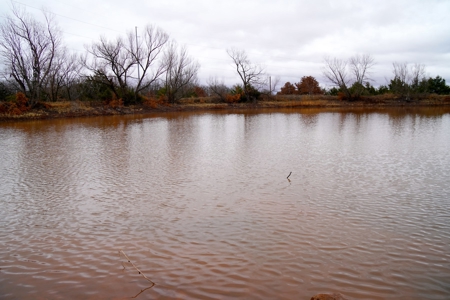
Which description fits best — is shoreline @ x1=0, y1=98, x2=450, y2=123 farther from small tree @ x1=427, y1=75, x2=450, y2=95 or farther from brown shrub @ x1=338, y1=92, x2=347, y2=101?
small tree @ x1=427, y1=75, x2=450, y2=95

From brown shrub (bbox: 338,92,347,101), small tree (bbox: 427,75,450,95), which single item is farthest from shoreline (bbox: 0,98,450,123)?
small tree (bbox: 427,75,450,95)

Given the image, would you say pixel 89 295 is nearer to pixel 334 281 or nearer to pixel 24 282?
pixel 24 282

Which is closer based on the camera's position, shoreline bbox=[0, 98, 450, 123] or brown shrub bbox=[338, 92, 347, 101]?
shoreline bbox=[0, 98, 450, 123]

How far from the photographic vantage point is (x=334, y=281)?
3984mm

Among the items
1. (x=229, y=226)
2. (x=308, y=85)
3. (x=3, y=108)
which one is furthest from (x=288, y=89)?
(x=229, y=226)

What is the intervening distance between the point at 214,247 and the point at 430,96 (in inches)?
2248

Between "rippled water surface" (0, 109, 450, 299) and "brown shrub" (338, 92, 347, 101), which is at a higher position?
"brown shrub" (338, 92, 347, 101)

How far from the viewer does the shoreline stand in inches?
1239

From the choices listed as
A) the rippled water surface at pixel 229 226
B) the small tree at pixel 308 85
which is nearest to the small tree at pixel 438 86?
the small tree at pixel 308 85

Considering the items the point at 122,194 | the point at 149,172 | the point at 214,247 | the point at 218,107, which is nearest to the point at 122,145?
the point at 149,172

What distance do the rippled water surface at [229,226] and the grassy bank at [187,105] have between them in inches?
867

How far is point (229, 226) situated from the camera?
5.82m

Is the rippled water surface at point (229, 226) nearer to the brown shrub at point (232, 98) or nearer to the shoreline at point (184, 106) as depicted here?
the shoreline at point (184, 106)

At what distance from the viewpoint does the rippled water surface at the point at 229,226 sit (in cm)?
403
